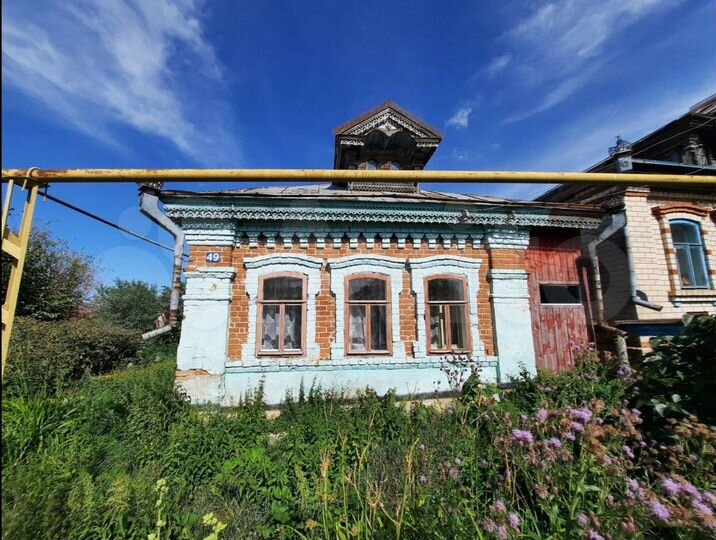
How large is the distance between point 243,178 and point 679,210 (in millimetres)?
10777

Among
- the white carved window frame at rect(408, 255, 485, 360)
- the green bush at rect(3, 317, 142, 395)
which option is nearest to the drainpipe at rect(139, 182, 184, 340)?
the green bush at rect(3, 317, 142, 395)

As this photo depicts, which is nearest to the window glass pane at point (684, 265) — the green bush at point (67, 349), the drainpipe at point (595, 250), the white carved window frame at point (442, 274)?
the drainpipe at point (595, 250)

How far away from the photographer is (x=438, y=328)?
6695 mm

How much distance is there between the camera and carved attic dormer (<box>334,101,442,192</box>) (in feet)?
27.0

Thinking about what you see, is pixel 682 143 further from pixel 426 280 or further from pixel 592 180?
pixel 592 180

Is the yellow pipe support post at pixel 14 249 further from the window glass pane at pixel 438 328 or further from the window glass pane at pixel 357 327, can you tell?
the window glass pane at pixel 438 328

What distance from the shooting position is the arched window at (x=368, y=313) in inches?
253

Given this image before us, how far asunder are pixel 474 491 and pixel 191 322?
5100 mm

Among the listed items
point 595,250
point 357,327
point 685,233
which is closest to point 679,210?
point 685,233

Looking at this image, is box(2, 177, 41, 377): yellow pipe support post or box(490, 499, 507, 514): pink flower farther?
box(490, 499, 507, 514): pink flower

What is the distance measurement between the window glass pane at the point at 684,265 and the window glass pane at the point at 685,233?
22 cm

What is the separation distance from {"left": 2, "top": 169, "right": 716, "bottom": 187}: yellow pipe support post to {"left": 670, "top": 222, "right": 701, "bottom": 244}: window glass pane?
7.86 m

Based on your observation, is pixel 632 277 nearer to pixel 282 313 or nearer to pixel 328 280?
pixel 328 280

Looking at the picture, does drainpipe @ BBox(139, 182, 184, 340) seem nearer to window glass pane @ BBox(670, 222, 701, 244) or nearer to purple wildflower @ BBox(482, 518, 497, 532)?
purple wildflower @ BBox(482, 518, 497, 532)
